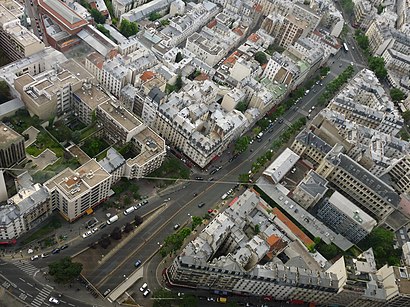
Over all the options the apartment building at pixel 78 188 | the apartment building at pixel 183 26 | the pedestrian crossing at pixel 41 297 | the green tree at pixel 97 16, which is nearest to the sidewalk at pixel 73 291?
the pedestrian crossing at pixel 41 297

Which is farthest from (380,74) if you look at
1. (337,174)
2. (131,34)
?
(131,34)

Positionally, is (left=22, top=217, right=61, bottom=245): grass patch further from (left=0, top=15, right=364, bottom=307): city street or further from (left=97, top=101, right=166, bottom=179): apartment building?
(left=97, top=101, right=166, bottom=179): apartment building

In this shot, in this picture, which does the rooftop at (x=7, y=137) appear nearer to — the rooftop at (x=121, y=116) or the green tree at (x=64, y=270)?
the rooftop at (x=121, y=116)

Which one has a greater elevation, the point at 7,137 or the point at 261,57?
the point at 261,57

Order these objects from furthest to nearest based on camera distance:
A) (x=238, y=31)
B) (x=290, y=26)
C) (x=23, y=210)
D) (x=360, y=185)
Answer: (x=238, y=31) → (x=290, y=26) → (x=360, y=185) → (x=23, y=210)

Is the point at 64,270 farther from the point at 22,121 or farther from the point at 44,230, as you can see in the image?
the point at 22,121

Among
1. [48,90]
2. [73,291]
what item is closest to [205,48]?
[48,90]

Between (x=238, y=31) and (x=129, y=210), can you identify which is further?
(x=238, y=31)
